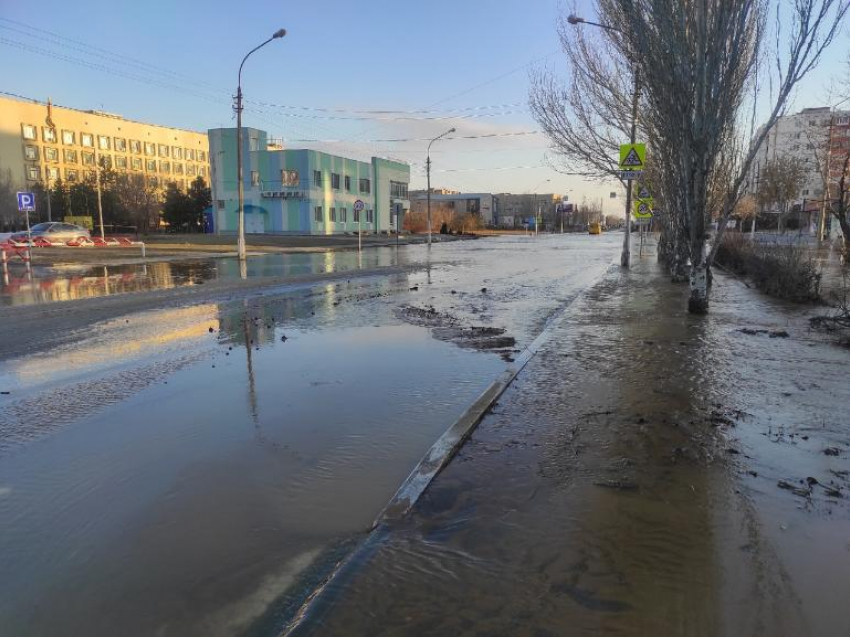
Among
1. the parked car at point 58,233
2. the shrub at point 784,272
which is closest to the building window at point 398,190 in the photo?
the parked car at point 58,233

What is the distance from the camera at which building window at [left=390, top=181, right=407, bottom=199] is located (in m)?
78.6

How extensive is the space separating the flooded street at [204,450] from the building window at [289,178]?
162 feet

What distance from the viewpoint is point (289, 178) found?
194 feet

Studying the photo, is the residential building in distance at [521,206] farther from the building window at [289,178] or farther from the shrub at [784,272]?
the shrub at [784,272]

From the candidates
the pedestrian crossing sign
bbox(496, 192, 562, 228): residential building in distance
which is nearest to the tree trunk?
the pedestrian crossing sign

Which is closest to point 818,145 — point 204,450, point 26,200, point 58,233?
point 204,450

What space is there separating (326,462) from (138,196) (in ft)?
261

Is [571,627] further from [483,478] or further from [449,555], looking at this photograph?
[483,478]

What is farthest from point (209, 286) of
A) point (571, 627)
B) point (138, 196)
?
point (138, 196)

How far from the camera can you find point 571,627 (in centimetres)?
271

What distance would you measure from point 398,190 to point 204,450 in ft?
256

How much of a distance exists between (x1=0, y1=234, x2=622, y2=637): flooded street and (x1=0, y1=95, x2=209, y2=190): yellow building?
3384 inches

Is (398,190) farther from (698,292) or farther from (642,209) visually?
(698,292)

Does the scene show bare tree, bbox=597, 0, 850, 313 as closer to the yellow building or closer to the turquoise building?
the turquoise building
